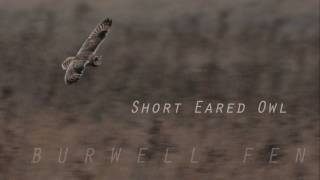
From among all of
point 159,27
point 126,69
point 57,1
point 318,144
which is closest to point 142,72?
point 126,69

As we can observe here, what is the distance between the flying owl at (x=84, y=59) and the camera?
205 cm

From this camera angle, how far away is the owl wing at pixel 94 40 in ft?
6.73

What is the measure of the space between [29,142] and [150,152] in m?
0.52

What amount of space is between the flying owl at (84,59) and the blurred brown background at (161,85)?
0.03 meters

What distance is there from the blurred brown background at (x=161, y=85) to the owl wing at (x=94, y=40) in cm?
3

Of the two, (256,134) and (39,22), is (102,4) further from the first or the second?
(256,134)

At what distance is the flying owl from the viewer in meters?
2.05

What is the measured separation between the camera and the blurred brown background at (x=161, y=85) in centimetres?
204

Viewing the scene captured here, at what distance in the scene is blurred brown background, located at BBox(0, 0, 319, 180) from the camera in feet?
6.69

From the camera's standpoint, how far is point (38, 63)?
2.04 metres

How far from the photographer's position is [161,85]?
6.93 feet

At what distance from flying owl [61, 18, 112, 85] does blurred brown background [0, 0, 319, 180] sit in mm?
25

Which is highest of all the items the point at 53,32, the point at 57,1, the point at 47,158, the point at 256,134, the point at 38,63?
the point at 57,1

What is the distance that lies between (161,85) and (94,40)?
1.17 ft
